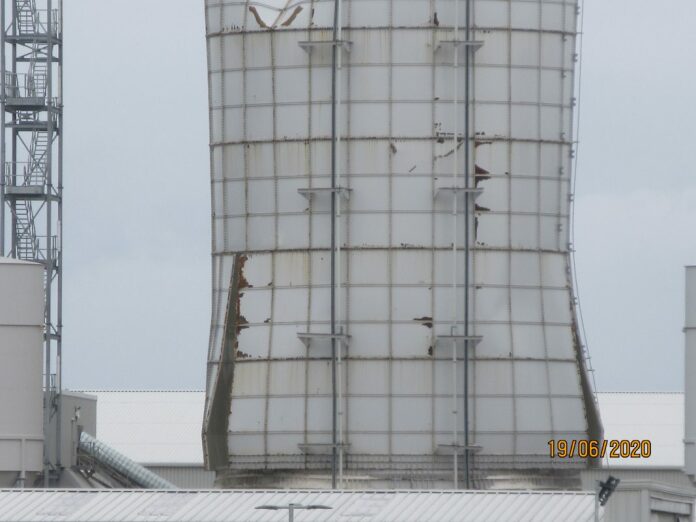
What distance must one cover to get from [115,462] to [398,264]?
17.3m

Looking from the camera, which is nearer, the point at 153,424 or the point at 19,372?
the point at 19,372

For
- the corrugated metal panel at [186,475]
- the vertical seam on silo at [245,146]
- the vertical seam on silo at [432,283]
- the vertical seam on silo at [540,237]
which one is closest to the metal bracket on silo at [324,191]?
the vertical seam on silo at [245,146]

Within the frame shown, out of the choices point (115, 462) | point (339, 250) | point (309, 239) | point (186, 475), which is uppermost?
point (309, 239)

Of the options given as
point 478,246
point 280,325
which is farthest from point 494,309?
point 280,325

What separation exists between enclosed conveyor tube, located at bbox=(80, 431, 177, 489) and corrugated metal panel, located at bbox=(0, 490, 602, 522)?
11.9 meters

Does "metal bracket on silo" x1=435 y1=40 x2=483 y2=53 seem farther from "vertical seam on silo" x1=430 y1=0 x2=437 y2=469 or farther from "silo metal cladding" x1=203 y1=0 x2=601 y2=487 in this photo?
"vertical seam on silo" x1=430 y1=0 x2=437 y2=469

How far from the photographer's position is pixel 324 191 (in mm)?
63656

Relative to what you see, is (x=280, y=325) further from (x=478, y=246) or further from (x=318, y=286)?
(x=478, y=246)

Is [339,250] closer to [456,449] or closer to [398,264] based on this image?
[398,264]

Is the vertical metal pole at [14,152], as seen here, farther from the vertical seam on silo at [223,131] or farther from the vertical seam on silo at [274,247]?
the vertical seam on silo at [274,247]

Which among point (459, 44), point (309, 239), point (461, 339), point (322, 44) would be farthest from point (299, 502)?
point (459, 44)

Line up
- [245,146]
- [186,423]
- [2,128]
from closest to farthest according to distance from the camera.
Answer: [245,146]
[2,128]
[186,423]

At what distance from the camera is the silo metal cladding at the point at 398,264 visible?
2510 inches

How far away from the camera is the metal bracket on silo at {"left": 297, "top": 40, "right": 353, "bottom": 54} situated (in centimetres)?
6381
